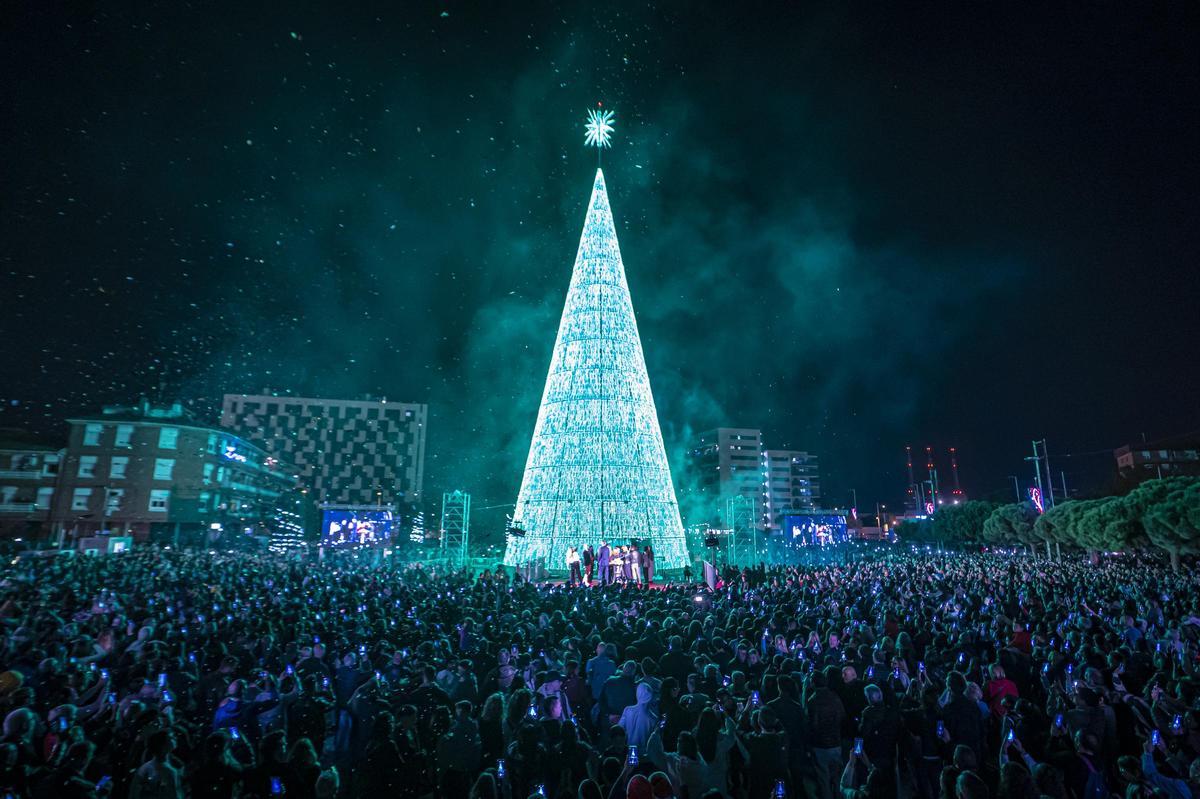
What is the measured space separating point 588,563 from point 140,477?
4109 cm

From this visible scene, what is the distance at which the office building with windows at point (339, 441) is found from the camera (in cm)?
8612

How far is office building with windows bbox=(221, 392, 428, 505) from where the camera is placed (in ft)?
283

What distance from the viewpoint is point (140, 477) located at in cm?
4600

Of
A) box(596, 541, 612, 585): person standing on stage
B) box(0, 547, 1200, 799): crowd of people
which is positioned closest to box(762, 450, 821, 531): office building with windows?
box(596, 541, 612, 585): person standing on stage

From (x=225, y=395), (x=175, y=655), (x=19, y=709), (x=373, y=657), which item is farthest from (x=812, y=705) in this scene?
A: (x=225, y=395)

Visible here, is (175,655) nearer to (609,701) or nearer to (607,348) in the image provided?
(609,701)

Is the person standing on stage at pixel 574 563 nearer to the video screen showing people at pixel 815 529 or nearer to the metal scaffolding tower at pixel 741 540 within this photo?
the metal scaffolding tower at pixel 741 540

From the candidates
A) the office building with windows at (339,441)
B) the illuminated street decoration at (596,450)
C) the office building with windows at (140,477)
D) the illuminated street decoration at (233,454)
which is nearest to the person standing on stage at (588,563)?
the illuminated street decoration at (596,450)

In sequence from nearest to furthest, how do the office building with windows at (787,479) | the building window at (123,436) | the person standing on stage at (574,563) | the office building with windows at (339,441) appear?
1. the person standing on stage at (574,563)
2. the building window at (123,436)
3. the office building with windows at (339,441)
4. the office building with windows at (787,479)

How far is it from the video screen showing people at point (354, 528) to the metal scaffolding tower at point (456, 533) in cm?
487

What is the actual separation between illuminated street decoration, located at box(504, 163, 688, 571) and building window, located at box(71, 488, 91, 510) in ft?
128

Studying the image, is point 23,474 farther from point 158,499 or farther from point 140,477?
point 158,499

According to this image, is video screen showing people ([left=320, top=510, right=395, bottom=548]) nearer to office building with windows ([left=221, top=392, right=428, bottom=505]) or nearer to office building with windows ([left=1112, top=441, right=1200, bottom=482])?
office building with windows ([left=221, top=392, right=428, bottom=505])

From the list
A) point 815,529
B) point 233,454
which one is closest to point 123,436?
point 233,454
